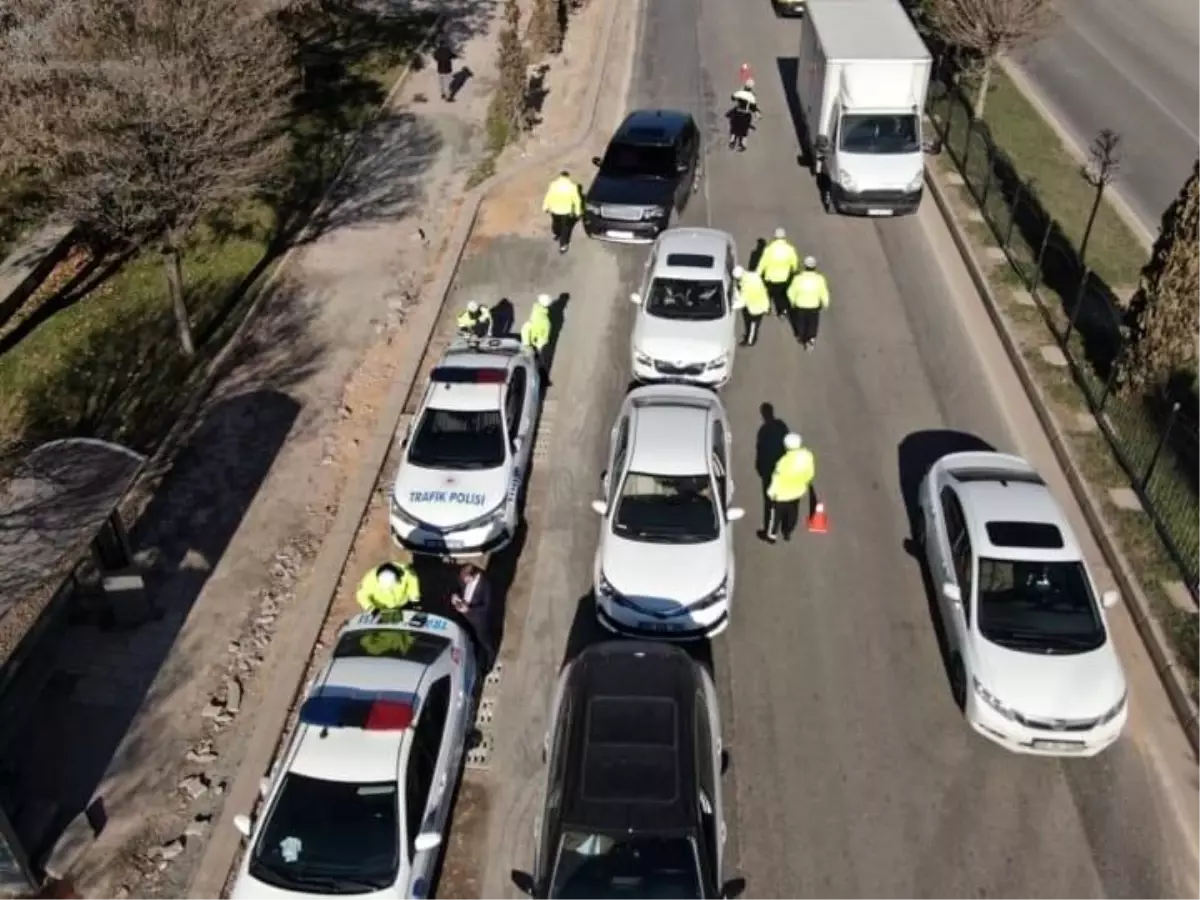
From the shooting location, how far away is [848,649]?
12.8 meters

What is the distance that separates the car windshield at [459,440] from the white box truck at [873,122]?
32.9 ft

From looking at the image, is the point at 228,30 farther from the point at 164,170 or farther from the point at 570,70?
the point at 570,70

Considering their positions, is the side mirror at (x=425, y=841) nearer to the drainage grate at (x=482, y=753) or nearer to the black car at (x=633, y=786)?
the black car at (x=633, y=786)

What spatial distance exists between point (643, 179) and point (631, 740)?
521 inches

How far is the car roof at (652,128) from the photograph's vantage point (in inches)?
839

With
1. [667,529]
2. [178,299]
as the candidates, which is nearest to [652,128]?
[178,299]

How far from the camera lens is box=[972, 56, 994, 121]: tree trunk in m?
24.0

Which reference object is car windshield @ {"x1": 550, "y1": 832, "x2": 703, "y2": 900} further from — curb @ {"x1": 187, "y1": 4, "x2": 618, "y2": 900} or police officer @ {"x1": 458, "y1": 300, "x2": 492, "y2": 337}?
police officer @ {"x1": 458, "y1": 300, "x2": 492, "y2": 337}

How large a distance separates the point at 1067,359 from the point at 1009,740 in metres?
8.20

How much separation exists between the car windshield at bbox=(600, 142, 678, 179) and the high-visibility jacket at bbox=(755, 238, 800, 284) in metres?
3.66

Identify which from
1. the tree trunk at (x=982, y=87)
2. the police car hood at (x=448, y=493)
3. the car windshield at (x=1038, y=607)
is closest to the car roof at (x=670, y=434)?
the police car hood at (x=448, y=493)

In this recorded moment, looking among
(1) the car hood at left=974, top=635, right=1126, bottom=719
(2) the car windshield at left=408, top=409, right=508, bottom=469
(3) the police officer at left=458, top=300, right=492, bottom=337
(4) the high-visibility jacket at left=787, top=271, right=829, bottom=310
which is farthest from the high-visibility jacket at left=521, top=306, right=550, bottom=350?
(1) the car hood at left=974, top=635, right=1126, bottom=719

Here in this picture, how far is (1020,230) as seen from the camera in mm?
20625

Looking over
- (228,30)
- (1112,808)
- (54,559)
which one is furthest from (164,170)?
(1112,808)
